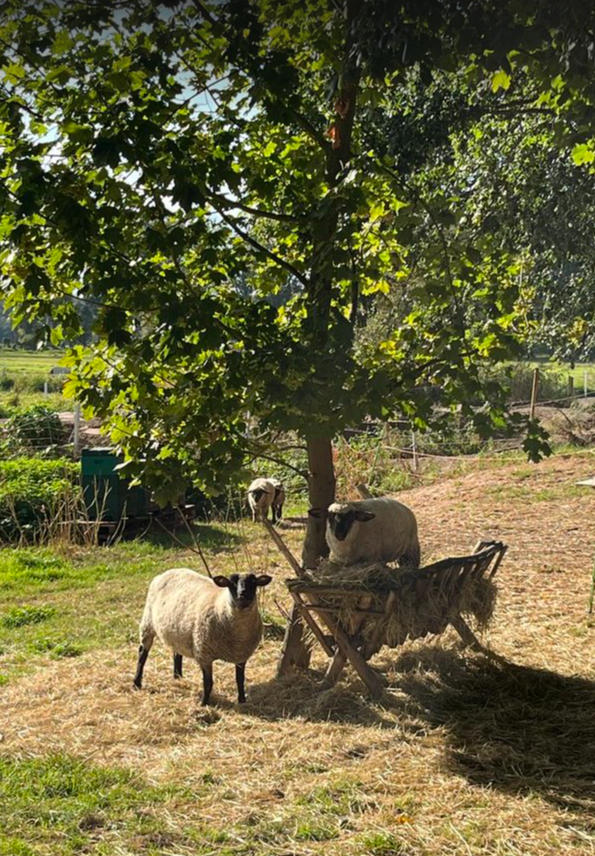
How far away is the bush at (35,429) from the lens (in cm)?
1872

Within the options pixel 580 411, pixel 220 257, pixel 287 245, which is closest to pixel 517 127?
pixel 287 245

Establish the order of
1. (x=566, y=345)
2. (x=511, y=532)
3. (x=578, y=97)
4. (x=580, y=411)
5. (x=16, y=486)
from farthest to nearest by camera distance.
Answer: (x=580, y=411) → (x=566, y=345) → (x=16, y=486) → (x=511, y=532) → (x=578, y=97)

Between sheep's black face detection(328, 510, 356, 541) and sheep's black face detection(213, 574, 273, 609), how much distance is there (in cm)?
62

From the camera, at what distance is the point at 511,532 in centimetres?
1322

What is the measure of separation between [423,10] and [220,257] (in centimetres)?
240

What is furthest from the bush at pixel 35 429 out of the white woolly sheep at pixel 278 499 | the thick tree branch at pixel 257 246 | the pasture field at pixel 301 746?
the thick tree branch at pixel 257 246

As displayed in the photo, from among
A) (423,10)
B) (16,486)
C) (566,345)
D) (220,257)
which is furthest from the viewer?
(566,345)

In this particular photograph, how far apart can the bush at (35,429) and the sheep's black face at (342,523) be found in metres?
12.6

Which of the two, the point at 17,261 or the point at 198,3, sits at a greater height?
the point at 198,3

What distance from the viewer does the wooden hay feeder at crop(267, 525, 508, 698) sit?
626 centimetres

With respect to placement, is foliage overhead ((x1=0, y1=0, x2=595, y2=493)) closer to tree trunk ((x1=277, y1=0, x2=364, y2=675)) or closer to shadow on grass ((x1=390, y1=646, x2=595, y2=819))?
tree trunk ((x1=277, y1=0, x2=364, y2=675))

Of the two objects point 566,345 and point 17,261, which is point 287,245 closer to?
point 17,261

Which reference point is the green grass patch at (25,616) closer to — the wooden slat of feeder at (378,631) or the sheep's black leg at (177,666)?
the sheep's black leg at (177,666)

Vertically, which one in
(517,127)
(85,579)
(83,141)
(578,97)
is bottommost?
(85,579)
